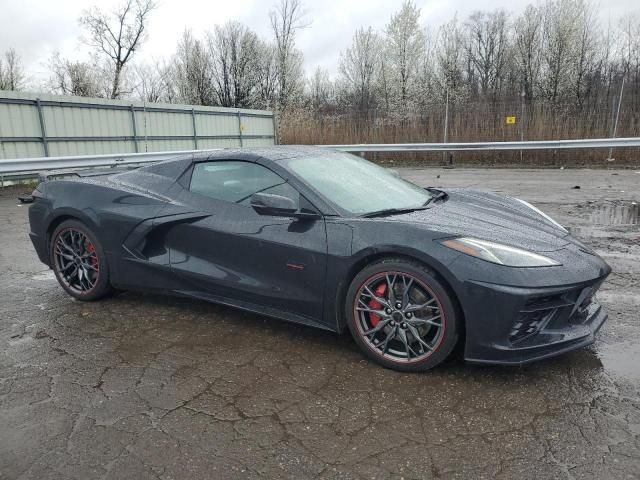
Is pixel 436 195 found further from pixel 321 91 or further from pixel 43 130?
pixel 321 91

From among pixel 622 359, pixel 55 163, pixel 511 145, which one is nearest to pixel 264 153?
pixel 622 359

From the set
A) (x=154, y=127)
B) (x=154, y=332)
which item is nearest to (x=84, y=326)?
(x=154, y=332)

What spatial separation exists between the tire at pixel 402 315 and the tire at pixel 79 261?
2.21 metres

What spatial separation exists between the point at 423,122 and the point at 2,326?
17.9 metres

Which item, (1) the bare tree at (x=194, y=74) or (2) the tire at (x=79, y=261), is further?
(1) the bare tree at (x=194, y=74)

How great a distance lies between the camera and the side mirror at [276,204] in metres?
3.17

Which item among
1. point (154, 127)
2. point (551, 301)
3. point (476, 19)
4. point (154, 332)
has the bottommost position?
point (154, 332)

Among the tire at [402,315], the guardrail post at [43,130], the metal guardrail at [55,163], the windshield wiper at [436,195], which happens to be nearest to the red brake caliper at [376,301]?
the tire at [402,315]

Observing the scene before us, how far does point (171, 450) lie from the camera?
223 centimetres

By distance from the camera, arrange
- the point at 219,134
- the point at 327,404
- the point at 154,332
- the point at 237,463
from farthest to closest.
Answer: the point at 219,134 < the point at 154,332 < the point at 327,404 < the point at 237,463

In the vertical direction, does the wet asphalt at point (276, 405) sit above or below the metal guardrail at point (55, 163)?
below

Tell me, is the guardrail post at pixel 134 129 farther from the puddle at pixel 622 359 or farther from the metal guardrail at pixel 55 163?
the puddle at pixel 622 359

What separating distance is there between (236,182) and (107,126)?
14.4m

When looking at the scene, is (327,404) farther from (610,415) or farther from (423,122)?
(423,122)
